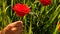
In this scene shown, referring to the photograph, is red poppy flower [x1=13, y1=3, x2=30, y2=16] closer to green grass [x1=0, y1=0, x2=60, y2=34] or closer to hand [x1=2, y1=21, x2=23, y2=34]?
hand [x1=2, y1=21, x2=23, y2=34]

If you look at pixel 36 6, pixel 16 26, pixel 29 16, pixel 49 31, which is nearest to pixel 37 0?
Answer: pixel 36 6

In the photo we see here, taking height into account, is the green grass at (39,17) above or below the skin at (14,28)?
below

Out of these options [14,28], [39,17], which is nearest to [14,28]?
[14,28]

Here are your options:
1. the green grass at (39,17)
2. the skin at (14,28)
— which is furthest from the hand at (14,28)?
the green grass at (39,17)

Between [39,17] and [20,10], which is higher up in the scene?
[20,10]

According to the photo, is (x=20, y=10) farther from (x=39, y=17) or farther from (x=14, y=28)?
(x=39, y=17)

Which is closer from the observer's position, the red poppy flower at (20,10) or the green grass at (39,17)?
the red poppy flower at (20,10)

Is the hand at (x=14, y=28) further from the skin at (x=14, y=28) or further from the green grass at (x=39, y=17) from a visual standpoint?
the green grass at (x=39, y=17)

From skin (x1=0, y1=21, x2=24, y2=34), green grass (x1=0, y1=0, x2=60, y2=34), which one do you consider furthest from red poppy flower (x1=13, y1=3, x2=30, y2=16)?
green grass (x1=0, y1=0, x2=60, y2=34)

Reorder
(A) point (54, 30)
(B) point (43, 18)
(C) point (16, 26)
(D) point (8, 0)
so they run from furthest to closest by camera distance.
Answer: (D) point (8, 0)
(B) point (43, 18)
(A) point (54, 30)
(C) point (16, 26)

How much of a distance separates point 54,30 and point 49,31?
0.06 metres

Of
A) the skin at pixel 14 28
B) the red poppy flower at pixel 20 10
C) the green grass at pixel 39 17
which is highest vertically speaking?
the red poppy flower at pixel 20 10

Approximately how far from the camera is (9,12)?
1142 mm

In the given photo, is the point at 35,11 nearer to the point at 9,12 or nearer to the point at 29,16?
the point at 29,16
